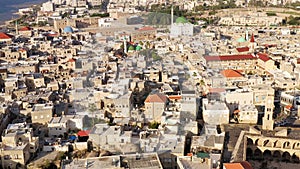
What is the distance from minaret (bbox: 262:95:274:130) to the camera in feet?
30.1

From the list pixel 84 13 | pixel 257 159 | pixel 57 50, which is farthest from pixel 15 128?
pixel 84 13

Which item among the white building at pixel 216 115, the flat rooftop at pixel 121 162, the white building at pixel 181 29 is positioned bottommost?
the flat rooftop at pixel 121 162

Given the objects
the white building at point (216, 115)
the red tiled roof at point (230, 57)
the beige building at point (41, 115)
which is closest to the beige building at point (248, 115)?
the white building at point (216, 115)

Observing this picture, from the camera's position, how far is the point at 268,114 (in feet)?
30.2

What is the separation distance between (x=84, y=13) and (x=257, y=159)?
24.0m

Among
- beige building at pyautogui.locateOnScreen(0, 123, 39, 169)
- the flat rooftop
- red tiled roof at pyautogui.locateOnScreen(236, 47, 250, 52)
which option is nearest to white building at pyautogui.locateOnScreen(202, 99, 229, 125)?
the flat rooftop

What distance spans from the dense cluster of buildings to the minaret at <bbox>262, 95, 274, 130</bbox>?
2 centimetres

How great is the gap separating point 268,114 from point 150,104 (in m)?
2.99

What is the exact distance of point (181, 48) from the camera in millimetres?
17297

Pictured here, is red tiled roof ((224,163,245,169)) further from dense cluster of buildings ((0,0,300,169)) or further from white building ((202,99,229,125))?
white building ((202,99,229,125))

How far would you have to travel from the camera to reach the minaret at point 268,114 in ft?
30.1

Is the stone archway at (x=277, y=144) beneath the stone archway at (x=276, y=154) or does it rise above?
above

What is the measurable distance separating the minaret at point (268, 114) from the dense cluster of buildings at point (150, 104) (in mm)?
24

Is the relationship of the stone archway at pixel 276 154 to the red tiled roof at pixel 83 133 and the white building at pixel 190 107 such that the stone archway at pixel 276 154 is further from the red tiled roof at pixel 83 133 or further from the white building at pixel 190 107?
the red tiled roof at pixel 83 133
